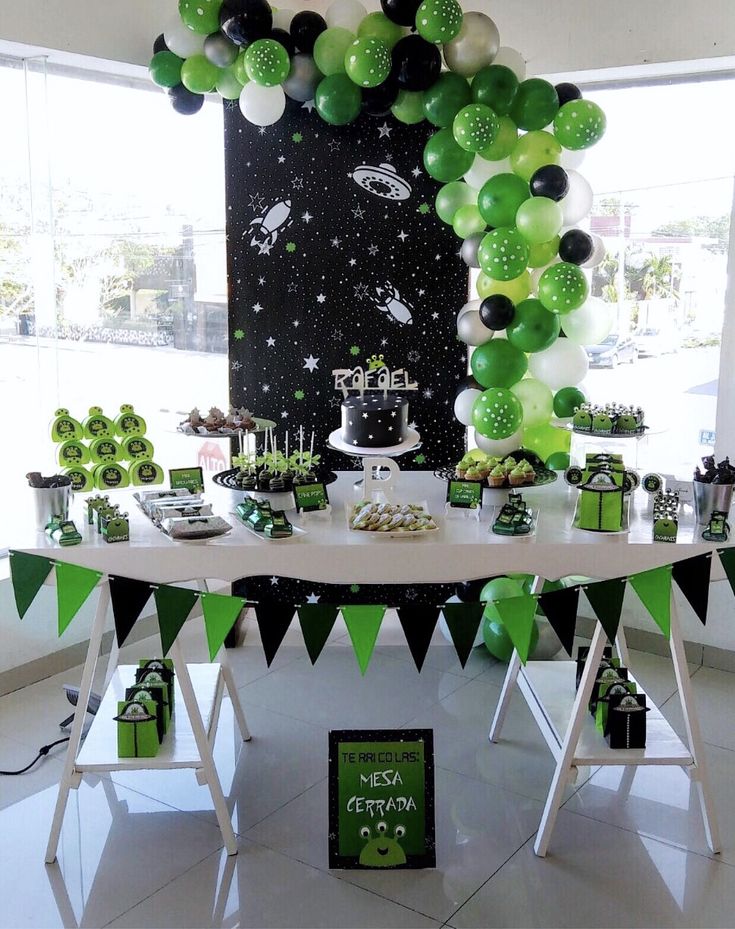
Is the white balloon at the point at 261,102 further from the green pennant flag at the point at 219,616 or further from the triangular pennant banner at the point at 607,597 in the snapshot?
the triangular pennant banner at the point at 607,597

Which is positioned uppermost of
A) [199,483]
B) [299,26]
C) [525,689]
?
[299,26]

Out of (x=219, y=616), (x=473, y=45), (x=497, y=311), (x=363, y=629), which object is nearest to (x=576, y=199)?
(x=497, y=311)

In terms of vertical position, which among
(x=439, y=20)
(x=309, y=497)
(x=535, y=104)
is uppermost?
(x=439, y=20)

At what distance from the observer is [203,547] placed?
240 cm

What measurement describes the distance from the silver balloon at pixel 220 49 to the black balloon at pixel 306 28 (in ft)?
0.70

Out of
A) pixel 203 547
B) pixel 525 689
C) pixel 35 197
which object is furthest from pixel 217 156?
pixel 525 689

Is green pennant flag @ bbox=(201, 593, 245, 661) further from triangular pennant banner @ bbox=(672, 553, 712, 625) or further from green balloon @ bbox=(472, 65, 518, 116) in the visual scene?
green balloon @ bbox=(472, 65, 518, 116)

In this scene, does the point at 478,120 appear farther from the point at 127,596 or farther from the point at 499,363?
the point at 127,596

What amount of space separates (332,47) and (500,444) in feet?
4.93

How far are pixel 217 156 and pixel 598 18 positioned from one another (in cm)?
167

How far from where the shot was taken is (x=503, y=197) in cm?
319

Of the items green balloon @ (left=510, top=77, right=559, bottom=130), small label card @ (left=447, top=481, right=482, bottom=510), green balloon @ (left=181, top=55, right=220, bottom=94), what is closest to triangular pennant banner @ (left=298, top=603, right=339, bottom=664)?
small label card @ (left=447, top=481, right=482, bottom=510)

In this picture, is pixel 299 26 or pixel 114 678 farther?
→ pixel 299 26

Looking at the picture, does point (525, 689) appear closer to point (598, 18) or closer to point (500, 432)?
point (500, 432)
